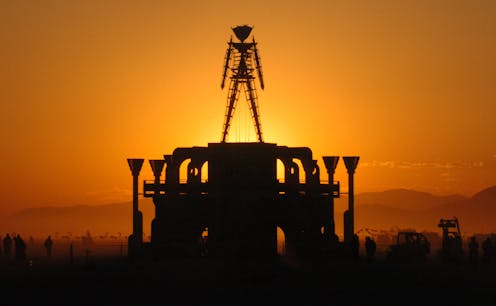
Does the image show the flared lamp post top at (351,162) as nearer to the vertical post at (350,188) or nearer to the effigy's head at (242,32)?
the vertical post at (350,188)

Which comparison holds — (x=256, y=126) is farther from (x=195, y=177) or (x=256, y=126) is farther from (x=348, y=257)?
(x=348, y=257)

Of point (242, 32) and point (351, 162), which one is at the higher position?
point (242, 32)

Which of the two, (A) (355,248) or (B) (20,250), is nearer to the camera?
(A) (355,248)

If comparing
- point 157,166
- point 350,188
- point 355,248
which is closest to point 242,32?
point 157,166

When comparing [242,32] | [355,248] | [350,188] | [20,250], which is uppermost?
[242,32]

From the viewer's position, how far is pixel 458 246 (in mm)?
69688

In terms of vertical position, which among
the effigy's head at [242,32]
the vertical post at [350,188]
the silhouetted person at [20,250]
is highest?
the effigy's head at [242,32]

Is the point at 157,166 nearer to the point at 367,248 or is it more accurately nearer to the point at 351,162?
the point at 351,162

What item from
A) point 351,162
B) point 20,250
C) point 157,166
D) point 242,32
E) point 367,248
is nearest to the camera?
point 367,248

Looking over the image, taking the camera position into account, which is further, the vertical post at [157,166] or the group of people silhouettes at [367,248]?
the vertical post at [157,166]

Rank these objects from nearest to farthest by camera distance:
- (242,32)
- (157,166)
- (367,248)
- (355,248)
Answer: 1. (367,248)
2. (355,248)
3. (157,166)
4. (242,32)

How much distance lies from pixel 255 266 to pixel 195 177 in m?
17.7

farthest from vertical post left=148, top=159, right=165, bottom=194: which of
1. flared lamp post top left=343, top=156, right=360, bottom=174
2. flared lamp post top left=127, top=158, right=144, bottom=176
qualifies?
flared lamp post top left=343, top=156, right=360, bottom=174

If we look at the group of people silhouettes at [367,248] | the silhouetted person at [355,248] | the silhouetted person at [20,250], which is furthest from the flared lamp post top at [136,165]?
the silhouetted person at [355,248]
